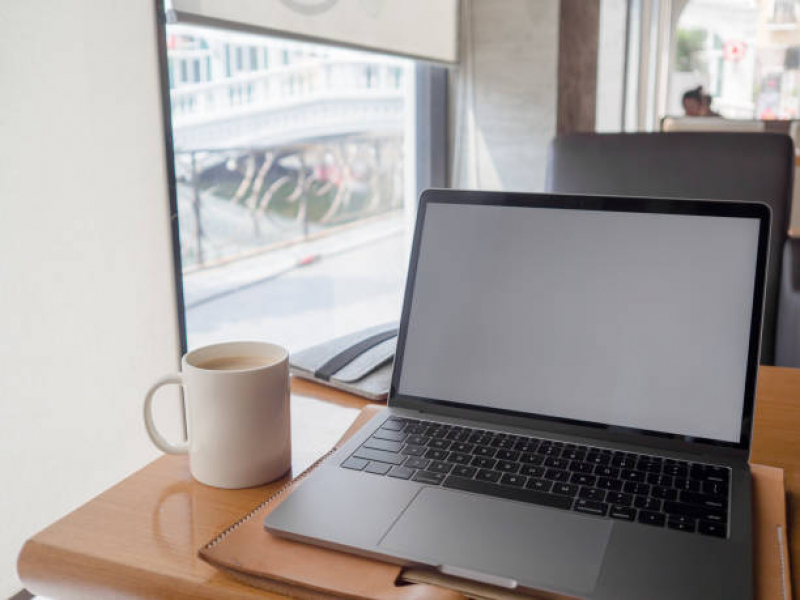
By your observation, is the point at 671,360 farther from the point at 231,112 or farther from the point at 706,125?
the point at 706,125

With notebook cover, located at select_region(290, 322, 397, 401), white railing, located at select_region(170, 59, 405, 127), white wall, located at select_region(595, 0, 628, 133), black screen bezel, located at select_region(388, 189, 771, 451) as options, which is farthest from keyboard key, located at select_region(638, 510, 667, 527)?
white wall, located at select_region(595, 0, 628, 133)

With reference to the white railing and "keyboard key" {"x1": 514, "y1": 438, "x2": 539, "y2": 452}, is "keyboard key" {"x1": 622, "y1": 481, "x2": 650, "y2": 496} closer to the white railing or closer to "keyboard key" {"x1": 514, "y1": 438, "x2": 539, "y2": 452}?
"keyboard key" {"x1": 514, "y1": 438, "x2": 539, "y2": 452}

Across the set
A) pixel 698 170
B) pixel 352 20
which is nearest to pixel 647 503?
pixel 698 170

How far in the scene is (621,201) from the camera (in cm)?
63

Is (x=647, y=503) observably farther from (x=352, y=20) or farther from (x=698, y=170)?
(x=352, y=20)

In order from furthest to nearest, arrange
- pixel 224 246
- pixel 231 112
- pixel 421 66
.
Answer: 1. pixel 224 246
2. pixel 421 66
3. pixel 231 112

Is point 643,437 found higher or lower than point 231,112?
lower

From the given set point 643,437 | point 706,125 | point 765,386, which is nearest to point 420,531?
point 643,437

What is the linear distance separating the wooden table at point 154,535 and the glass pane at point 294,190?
0.84 m

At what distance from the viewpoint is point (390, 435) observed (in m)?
0.61

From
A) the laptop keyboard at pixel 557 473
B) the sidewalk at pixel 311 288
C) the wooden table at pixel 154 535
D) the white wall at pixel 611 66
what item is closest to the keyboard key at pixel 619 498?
the laptop keyboard at pixel 557 473

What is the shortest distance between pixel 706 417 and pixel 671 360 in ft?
0.17

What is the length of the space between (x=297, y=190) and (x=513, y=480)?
2.33 meters

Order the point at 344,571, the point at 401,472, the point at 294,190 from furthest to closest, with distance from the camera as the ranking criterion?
the point at 294,190 < the point at 401,472 < the point at 344,571
